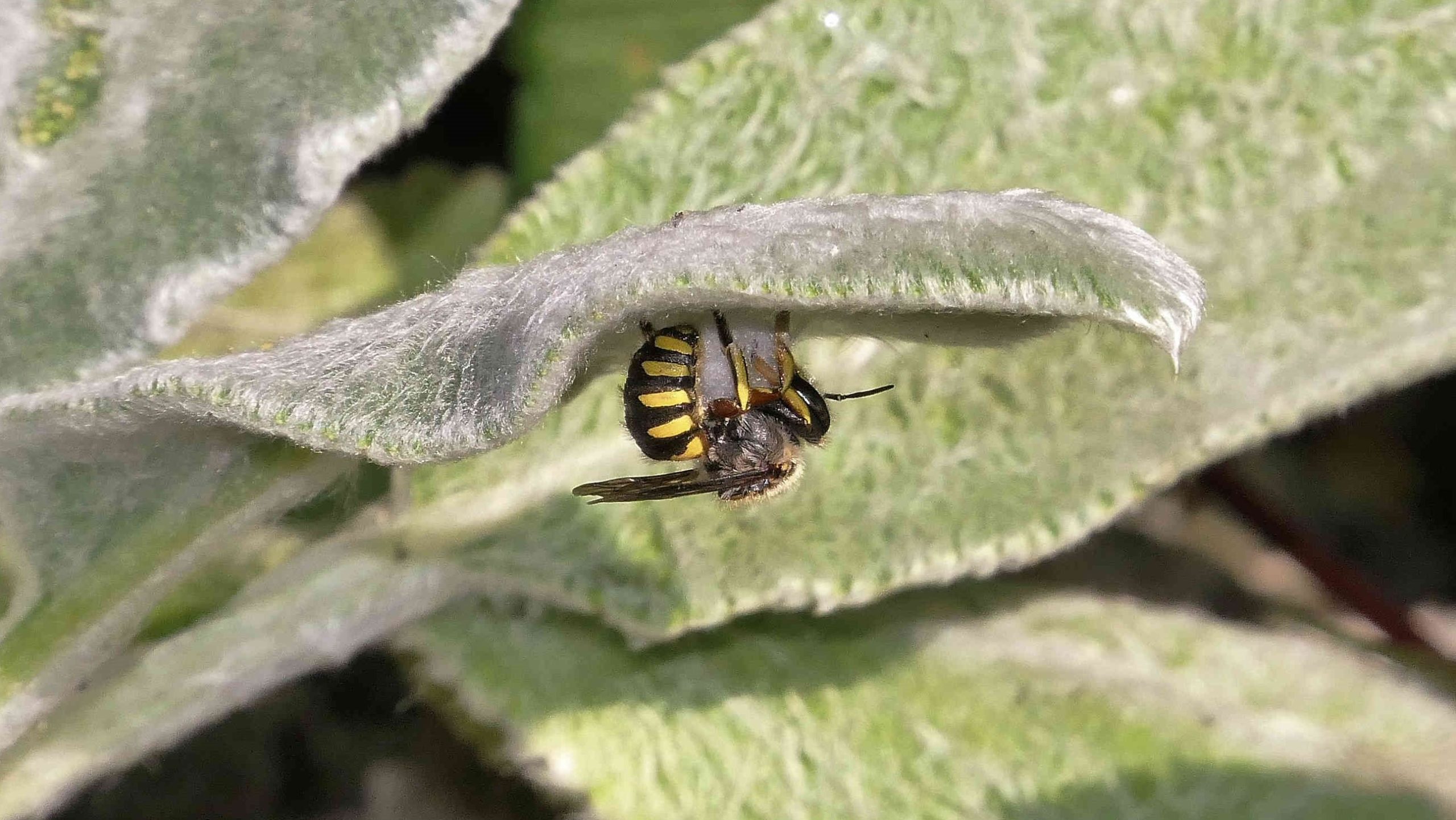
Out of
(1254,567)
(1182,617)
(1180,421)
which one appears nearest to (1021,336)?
(1180,421)

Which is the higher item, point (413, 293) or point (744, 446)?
point (744, 446)

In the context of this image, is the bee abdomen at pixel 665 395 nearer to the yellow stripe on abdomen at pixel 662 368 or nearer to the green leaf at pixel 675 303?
the yellow stripe on abdomen at pixel 662 368

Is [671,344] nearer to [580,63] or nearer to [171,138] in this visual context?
[171,138]

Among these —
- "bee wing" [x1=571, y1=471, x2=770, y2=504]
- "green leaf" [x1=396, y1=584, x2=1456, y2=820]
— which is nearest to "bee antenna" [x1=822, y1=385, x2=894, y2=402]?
"bee wing" [x1=571, y1=471, x2=770, y2=504]

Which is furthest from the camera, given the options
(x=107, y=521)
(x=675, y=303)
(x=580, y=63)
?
(x=580, y=63)

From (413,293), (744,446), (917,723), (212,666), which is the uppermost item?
(744,446)

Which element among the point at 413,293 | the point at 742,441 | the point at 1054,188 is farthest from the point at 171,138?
the point at 1054,188
